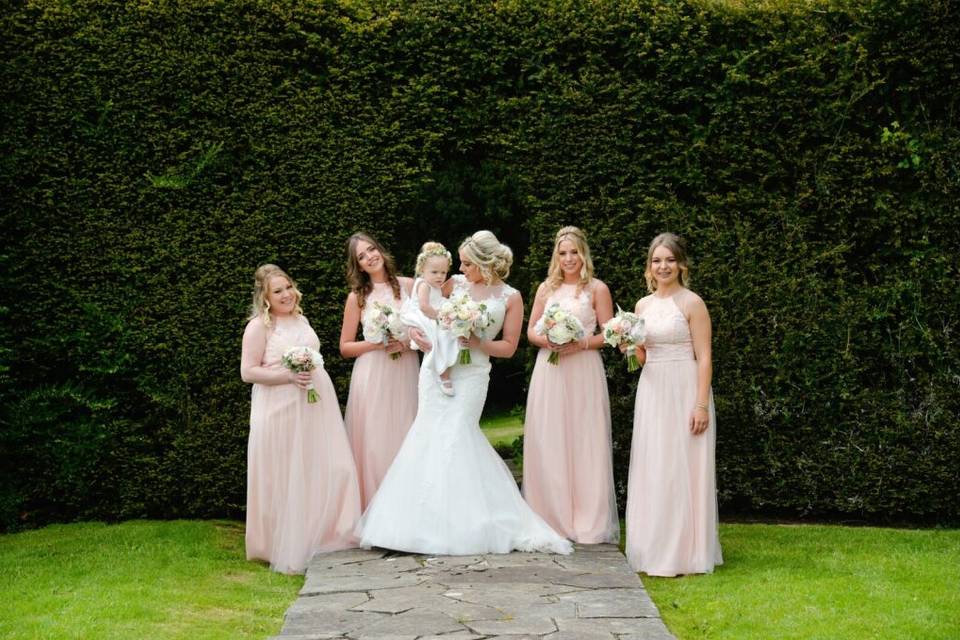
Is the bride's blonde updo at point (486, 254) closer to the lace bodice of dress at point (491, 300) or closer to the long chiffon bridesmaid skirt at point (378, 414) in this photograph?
the lace bodice of dress at point (491, 300)

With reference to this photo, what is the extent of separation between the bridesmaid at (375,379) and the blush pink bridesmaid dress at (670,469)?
183cm

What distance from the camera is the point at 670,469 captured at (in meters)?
7.57

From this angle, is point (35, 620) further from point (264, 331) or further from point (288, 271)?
point (288, 271)

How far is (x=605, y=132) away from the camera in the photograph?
903 centimetres

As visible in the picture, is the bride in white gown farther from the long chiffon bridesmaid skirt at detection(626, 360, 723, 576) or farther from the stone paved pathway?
the long chiffon bridesmaid skirt at detection(626, 360, 723, 576)

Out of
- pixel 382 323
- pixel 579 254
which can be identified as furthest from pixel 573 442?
pixel 382 323

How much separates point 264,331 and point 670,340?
2859 millimetres

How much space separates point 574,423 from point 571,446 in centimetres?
17

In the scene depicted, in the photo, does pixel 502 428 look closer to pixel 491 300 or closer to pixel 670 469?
pixel 491 300

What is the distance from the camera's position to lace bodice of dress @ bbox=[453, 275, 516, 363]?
7.88 m

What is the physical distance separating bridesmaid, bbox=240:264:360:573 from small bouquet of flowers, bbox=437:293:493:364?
3.43 ft

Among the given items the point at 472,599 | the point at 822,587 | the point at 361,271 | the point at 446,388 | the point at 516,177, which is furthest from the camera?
the point at 516,177

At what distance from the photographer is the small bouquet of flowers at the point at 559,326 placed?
25.8 ft

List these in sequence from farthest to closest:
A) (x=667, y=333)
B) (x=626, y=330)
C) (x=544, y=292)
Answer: (x=544, y=292)
(x=667, y=333)
(x=626, y=330)
